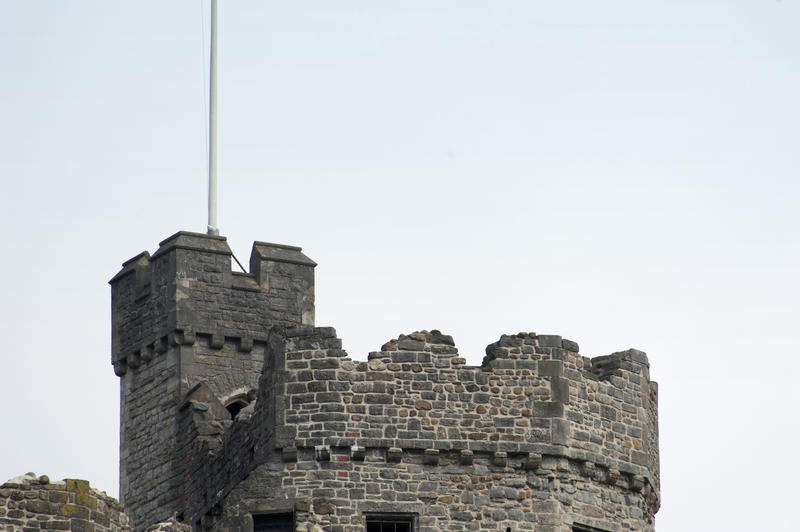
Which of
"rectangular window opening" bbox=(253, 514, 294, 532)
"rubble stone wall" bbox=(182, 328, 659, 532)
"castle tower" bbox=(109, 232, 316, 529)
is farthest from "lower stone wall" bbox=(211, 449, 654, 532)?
"castle tower" bbox=(109, 232, 316, 529)

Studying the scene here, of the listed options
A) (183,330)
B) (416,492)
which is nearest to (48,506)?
(416,492)

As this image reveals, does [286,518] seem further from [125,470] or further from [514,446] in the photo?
[125,470]

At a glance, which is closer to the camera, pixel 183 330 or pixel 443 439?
pixel 443 439

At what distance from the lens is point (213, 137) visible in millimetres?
55406

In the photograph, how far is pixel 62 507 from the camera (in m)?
38.4

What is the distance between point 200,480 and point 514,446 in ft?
23.3

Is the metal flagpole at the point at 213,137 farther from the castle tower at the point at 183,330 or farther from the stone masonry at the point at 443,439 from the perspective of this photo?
the stone masonry at the point at 443,439

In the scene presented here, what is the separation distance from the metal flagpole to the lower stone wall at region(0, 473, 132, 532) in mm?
14419

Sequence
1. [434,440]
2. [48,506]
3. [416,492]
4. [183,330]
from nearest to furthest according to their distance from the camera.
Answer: [48,506]
[416,492]
[434,440]
[183,330]

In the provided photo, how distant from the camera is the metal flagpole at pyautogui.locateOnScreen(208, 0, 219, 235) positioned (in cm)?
5328

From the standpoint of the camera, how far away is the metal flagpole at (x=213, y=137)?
5328 cm

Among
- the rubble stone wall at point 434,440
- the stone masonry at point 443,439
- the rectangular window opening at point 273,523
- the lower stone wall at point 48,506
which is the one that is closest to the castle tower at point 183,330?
the stone masonry at point 443,439

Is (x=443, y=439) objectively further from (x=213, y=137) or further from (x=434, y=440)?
(x=213, y=137)

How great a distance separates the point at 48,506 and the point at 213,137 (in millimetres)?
18121
